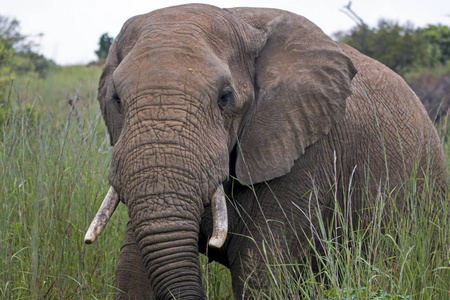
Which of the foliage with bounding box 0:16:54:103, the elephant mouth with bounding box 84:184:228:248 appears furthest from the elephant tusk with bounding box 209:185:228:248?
the foliage with bounding box 0:16:54:103

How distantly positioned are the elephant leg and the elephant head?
0.58 meters

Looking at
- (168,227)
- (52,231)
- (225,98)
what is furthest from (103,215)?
(52,231)

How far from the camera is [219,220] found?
10.2 feet

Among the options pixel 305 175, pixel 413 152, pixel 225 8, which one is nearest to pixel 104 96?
pixel 225 8

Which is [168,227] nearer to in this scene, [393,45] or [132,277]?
[132,277]

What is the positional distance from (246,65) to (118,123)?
0.69 metres

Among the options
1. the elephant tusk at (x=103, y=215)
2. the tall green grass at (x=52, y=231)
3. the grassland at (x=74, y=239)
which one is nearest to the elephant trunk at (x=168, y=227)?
the elephant tusk at (x=103, y=215)

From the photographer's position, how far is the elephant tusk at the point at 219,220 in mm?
3031

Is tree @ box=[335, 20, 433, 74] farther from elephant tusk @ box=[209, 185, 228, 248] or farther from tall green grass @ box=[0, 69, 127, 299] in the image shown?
elephant tusk @ box=[209, 185, 228, 248]

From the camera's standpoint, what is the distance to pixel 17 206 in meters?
4.35

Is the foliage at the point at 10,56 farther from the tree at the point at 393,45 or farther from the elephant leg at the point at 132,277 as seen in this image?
the tree at the point at 393,45

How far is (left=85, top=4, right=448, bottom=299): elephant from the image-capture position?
3.06 meters

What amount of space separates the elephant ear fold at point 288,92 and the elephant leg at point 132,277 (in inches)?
27.9

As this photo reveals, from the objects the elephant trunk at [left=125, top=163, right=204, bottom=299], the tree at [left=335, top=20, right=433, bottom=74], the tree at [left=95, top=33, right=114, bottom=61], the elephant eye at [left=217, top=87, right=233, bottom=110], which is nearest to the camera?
the elephant trunk at [left=125, top=163, right=204, bottom=299]
